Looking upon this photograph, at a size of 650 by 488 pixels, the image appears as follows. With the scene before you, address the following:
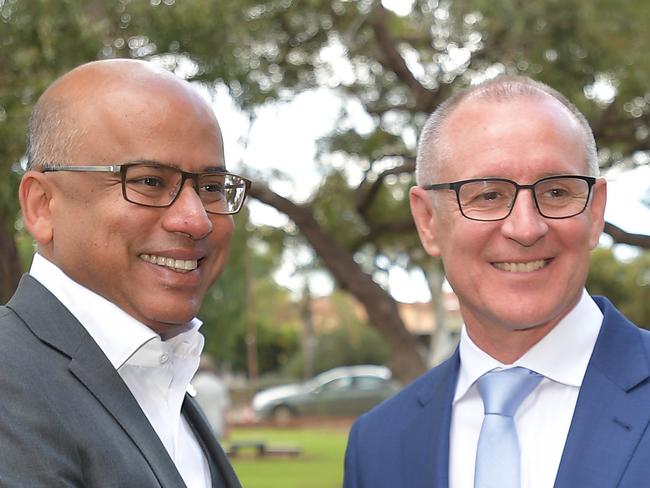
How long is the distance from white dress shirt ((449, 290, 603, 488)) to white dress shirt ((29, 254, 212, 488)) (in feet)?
2.75

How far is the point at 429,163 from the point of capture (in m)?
3.20

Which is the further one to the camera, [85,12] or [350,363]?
[350,363]

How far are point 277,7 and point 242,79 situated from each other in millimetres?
1566

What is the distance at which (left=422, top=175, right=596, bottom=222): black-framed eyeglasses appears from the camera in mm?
2893

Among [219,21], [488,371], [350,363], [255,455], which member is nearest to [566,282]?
[488,371]

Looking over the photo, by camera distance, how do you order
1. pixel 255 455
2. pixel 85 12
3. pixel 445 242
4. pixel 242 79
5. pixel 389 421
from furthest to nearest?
pixel 255 455 < pixel 242 79 < pixel 85 12 < pixel 389 421 < pixel 445 242

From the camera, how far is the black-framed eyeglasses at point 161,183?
8.48ft

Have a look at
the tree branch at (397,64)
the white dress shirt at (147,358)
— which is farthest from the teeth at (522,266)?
the tree branch at (397,64)

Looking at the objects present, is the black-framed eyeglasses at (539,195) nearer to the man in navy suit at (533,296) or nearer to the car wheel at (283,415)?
the man in navy suit at (533,296)

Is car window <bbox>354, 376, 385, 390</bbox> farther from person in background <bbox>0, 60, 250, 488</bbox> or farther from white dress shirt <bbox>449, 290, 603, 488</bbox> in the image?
person in background <bbox>0, 60, 250, 488</bbox>

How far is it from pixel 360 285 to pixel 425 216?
7.02 metres

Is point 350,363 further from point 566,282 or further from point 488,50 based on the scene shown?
point 566,282

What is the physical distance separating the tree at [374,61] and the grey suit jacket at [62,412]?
15.1 ft

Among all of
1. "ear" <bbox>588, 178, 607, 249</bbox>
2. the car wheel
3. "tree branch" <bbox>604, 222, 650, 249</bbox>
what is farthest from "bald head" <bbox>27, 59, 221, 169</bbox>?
the car wheel
